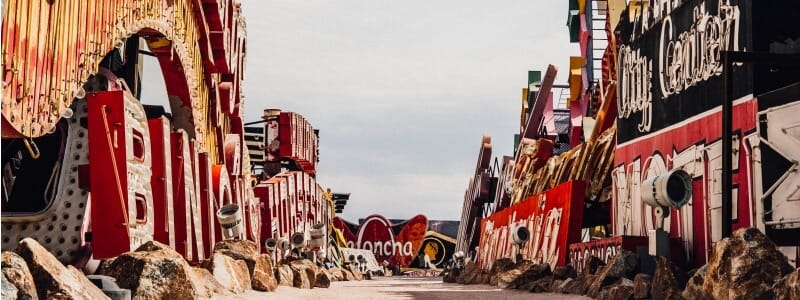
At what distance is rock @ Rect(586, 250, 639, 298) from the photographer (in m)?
18.4

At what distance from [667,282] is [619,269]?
Result: 3294mm

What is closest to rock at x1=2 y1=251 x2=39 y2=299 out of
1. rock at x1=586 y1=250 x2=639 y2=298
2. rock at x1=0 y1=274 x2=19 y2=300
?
rock at x1=0 y1=274 x2=19 y2=300

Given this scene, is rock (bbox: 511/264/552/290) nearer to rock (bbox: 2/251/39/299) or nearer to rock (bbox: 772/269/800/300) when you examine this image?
rock (bbox: 772/269/800/300)

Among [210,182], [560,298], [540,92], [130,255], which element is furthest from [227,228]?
[540,92]

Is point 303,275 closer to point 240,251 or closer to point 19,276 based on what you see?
point 240,251

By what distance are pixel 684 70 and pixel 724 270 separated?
22.3 ft

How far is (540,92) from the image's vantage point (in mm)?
46625

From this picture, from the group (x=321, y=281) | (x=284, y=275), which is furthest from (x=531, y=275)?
(x=321, y=281)

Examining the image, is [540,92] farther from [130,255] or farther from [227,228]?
[130,255]

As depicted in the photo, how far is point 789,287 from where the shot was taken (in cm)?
1015

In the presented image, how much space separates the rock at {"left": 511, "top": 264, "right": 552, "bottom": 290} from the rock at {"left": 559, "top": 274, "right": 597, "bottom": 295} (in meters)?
3.94

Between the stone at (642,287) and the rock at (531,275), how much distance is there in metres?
9.76

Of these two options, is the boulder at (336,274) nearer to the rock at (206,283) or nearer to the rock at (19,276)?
the rock at (206,283)

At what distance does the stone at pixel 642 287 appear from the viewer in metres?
15.8
